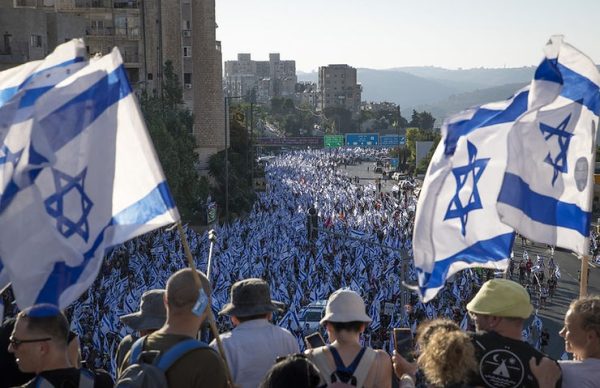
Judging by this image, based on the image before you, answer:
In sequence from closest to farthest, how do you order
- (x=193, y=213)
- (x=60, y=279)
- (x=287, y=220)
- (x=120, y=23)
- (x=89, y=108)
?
(x=60, y=279), (x=89, y=108), (x=287, y=220), (x=193, y=213), (x=120, y=23)

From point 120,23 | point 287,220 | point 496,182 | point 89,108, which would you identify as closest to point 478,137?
point 496,182

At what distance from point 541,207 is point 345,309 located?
1774 mm

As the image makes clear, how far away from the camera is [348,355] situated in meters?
4.59

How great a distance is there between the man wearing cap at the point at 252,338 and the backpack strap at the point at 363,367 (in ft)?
1.49

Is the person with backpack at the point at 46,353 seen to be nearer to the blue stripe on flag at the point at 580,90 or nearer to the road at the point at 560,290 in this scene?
the blue stripe on flag at the point at 580,90

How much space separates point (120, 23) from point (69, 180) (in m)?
43.1

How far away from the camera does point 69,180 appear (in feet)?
15.3

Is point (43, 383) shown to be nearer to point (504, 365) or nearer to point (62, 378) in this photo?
point (62, 378)

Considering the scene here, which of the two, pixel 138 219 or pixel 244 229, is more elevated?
pixel 138 219

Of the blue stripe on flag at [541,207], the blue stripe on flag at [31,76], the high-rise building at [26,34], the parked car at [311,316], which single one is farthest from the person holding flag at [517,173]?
the high-rise building at [26,34]

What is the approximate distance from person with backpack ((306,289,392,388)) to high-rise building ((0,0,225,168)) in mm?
38532

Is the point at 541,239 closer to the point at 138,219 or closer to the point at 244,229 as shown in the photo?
the point at 138,219

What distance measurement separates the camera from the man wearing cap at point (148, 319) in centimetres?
499

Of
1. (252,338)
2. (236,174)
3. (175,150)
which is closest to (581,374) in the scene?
(252,338)
